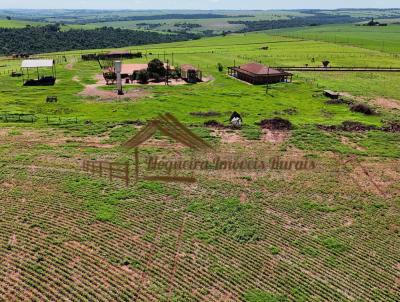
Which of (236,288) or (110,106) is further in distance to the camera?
(110,106)

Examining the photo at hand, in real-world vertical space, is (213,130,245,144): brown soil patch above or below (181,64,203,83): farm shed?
below

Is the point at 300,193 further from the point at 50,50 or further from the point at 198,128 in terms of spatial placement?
the point at 50,50

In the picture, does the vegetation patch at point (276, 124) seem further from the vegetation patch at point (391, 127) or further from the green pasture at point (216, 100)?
the vegetation patch at point (391, 127)

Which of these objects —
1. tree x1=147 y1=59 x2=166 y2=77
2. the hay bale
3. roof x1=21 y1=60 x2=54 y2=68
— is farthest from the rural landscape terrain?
tree x1=147 y1=59 x2=166 y2=77

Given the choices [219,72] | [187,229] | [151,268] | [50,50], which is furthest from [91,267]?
[50,50]

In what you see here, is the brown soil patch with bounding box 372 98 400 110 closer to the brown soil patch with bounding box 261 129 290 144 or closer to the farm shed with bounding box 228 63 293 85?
the farm shed with bounding box 228 63 293 85

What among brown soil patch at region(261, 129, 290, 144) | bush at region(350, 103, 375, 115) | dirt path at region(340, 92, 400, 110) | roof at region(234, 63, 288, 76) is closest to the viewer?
brown soil patch at region(261, 129, 290, 144)

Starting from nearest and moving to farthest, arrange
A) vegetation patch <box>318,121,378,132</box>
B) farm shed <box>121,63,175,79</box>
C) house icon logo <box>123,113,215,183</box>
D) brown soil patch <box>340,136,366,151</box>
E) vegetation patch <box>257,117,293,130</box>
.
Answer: house icon logo <box>123,113,215,183</box>
brown soil patch <box>340,136,366,151</box>
vegetation patch <box>318,121,378,132</box>
vegetation patch <box>257,117,293,130</box>
farm shed <box>121,63,175,79</box>
